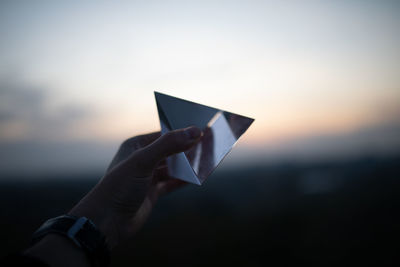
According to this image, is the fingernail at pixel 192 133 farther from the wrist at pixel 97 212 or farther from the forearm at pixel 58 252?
the forearm at pixel 58 252

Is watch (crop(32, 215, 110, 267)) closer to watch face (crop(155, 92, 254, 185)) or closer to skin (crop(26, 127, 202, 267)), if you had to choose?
skin (crop(26, 127, 202, 267))

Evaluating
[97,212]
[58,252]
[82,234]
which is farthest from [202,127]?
[58,252]

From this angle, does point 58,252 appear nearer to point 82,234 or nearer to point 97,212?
point 82,234

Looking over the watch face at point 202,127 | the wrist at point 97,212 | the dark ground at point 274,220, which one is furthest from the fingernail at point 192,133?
the dark ground at point 274,220

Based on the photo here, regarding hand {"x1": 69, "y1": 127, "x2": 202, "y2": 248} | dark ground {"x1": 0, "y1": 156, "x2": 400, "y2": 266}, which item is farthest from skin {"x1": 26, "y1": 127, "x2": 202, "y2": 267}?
dark ground {"x1": 0, "y1": 156, "x2": 400, "y2": 266}

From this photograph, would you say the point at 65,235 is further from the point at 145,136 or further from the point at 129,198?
the point at 145,136

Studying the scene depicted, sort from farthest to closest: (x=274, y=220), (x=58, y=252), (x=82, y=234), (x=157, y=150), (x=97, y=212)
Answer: (x=274, y=220) < (x=157, y=150) < (x=97, y=212) < (x=82, y=234) < (x=58, y=252)
